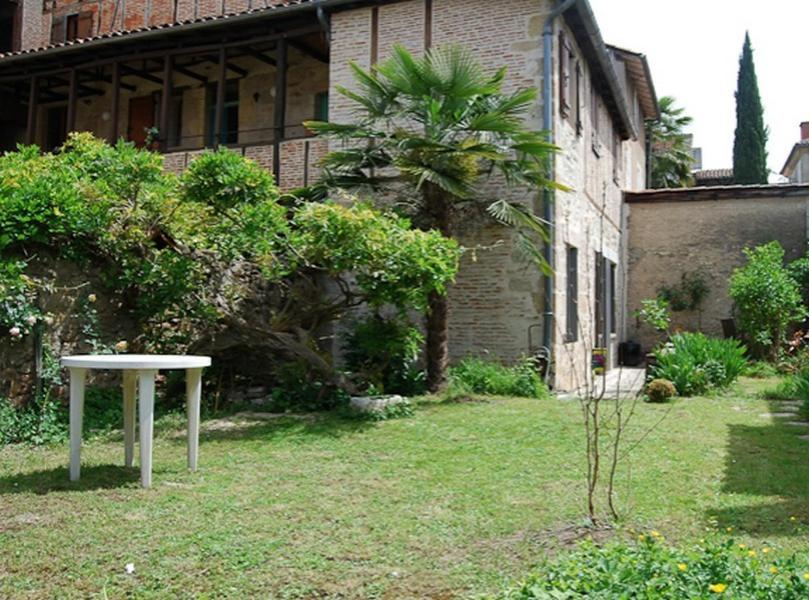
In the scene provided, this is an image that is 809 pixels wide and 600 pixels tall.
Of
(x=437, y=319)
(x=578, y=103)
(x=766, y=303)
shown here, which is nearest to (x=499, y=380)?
(x=437, y=319)

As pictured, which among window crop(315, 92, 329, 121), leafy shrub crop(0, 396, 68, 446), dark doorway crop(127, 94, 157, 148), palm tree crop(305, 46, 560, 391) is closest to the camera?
leafy shrub crop(0, 396, 68, 446)

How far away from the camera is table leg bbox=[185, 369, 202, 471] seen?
565cm

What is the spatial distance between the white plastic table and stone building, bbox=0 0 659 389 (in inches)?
189

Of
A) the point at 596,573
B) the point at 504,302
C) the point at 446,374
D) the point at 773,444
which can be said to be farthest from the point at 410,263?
the point at 596,573

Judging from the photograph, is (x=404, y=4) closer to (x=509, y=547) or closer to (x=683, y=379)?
(x=683, y=379)

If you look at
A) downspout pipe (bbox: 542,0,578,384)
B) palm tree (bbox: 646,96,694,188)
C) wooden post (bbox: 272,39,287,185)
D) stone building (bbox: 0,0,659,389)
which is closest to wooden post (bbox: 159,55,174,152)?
stone building (bbox: 0,0,659,389)

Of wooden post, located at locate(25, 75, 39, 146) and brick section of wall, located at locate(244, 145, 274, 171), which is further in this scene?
wooden post, located at locate(25, 75, 39, 146)

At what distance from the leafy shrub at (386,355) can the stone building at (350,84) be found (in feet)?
4.99

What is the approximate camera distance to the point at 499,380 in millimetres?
10430

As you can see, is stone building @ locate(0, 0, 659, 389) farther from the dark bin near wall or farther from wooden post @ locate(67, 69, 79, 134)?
the dark bin near wall

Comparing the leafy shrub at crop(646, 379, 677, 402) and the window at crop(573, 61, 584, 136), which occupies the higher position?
the window at crop(573, 61, 584, 136)

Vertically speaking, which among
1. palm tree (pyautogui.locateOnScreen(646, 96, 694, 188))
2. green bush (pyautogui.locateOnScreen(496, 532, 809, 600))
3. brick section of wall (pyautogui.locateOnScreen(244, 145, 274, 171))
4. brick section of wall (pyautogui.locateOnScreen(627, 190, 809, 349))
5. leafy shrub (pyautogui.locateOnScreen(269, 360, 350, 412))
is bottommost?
green bush (pyautogui.locateOnScreen(496, 532, 809, 600))

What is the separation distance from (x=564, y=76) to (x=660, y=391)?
17.2ft

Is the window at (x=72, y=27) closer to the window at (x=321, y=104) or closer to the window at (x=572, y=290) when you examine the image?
the window at (x=321, y=104)
